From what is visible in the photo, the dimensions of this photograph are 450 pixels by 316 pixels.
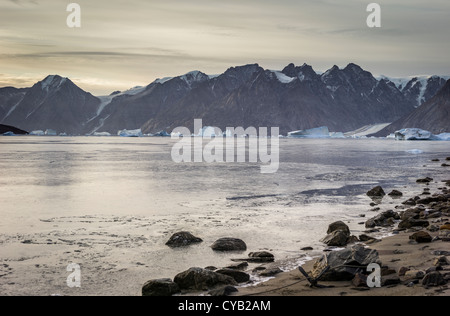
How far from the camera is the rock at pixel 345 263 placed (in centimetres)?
1041

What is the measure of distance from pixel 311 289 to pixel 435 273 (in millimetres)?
2388

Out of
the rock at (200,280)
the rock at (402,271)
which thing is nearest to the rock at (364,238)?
the rock at (402,271)

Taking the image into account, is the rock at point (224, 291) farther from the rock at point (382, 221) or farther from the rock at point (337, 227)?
the rock at point (382, 221)

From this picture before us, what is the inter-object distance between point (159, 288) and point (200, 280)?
3.13ft

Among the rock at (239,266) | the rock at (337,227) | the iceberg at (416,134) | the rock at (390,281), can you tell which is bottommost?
the rock at (239,266)

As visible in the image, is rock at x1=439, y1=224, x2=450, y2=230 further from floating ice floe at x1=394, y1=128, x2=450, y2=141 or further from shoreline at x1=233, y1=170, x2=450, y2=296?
floating ice floe at x1=394, y1=128, x2=450, y2=141

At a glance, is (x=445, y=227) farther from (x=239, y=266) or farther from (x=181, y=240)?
(x=181, y=240)

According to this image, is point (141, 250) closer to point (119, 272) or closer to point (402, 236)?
point (119, 272)

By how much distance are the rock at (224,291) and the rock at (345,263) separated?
1849 mm

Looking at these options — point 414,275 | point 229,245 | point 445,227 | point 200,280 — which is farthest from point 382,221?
point 200,280

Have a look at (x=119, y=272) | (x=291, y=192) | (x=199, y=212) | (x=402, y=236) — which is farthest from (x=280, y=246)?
(x=291, y=192)

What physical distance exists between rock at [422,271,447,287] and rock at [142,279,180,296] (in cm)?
498

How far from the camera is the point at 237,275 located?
36.2 feet
